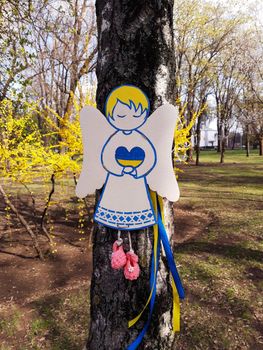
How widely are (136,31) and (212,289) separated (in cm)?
396

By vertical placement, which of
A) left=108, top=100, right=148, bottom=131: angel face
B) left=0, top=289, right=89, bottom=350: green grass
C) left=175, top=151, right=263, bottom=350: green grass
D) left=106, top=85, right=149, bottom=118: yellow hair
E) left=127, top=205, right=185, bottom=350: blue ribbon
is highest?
left=106, top=85, right=149, bottom=118: yellow hair

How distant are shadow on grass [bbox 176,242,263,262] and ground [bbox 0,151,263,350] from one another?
17 millimetres

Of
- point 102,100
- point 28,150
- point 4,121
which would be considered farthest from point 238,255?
point 4,121

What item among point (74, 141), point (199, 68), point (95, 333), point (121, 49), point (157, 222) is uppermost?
point (199, 68)

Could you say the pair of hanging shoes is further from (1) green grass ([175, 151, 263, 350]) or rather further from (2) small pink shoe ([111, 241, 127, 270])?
(1) green grass ([175, 151, 263, 350])

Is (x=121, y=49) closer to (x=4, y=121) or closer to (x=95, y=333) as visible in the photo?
(x=95, y=333)

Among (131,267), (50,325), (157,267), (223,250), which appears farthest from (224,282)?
(131,267)

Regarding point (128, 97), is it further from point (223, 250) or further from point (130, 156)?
point (223, 250)

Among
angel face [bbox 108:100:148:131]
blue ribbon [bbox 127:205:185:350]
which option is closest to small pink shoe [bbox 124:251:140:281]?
blue ribbon [bbox 127:205:185:350]

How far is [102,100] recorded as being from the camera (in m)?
1.61

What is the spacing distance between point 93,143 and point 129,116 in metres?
0.24

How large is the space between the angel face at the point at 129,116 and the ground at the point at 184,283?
8.91 ft

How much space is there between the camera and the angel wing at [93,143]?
1.54 meters

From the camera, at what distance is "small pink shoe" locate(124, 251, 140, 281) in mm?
1535
